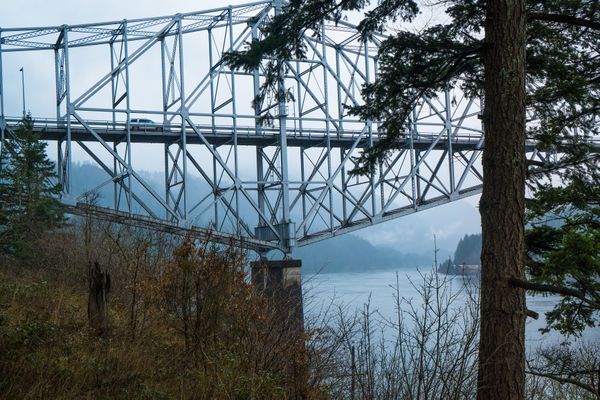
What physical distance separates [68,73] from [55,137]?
7.53 ft

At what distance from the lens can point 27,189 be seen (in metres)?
18.4

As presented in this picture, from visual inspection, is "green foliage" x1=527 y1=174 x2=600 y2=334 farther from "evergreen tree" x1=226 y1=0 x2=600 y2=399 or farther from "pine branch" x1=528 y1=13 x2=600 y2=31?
"pine branch" x1=528 y1=13 x2=600 y2=31

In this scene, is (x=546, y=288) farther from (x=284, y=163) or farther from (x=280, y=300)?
(x=284, y=163)

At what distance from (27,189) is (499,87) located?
1472cm

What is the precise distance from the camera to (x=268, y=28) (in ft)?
28.4

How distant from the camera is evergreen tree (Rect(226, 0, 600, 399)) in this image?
637 cm

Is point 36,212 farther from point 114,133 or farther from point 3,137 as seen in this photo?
point 114,133

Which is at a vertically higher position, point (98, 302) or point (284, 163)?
point (284, 163)

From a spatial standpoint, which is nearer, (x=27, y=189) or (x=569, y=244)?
(x=569, y=244)

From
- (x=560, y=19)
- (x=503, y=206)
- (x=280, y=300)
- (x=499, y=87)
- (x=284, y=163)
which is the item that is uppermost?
(x=284, y=163)

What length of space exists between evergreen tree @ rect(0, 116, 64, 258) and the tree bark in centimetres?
972

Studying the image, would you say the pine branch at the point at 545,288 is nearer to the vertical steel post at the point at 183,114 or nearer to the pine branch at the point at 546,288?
the pine branch at the point at 546,288

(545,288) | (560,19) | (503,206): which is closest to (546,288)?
(545,288)

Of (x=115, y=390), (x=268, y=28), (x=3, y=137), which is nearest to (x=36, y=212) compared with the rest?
(x=3, y=137)
